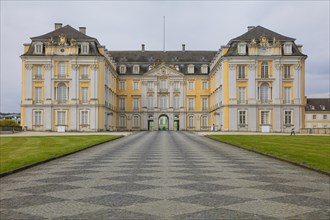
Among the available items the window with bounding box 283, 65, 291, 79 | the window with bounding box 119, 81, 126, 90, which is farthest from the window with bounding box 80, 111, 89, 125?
the window with bounding box 283, 65, 291, 79

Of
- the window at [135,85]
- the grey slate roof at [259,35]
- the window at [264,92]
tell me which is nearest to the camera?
the grey slate roof at [259,35]

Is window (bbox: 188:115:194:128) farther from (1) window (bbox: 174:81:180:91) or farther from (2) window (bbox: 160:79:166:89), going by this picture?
(2) window (bbox: 160:79:166:89)

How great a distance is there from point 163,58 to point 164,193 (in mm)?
76310

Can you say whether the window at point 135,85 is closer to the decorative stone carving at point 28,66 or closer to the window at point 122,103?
the window at point 122,103

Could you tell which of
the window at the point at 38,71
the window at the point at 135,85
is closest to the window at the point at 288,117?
the window at the point at 135,85

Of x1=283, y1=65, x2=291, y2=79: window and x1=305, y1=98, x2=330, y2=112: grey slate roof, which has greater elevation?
x1=283, y1=65, x2=291, y2=79: window

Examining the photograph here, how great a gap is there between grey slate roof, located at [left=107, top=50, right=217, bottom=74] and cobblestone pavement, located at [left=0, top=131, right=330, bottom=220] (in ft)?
225

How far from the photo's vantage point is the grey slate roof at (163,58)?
268 feet

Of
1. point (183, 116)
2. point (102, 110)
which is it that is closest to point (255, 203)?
point (102, 110)

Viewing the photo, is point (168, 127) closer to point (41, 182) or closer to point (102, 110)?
point (102, 110)

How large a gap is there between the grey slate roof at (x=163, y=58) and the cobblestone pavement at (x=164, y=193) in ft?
225

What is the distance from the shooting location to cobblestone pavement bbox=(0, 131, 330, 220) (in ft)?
23.8

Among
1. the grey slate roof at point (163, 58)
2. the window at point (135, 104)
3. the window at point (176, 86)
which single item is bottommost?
the window at point (135, 104)

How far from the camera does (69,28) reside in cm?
6438
